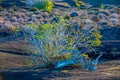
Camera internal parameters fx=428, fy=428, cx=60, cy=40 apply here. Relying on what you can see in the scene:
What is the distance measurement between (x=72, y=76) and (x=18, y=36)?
807 inches

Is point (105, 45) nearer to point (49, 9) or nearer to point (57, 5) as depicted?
point (49, 9)

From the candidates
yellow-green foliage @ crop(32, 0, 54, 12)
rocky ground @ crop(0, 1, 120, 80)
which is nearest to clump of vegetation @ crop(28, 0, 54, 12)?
yellow-green foliage @ crop(32, 0, 54, 12)

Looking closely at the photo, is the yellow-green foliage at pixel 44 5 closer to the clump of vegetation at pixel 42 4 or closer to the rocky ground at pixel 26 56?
the clump of vegetation at pixel 42 4

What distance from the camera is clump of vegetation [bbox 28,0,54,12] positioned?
62.8 metres

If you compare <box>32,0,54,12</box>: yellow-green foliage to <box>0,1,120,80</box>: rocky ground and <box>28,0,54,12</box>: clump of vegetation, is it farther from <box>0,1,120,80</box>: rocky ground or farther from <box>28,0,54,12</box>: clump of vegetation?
<box>0,1,120,80</box>: rocky ground

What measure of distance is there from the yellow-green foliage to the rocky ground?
2.90ft

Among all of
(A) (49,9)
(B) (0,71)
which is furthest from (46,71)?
(A) (49,9)

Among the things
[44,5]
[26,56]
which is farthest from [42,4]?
[26,56]

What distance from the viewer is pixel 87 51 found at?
3078cm

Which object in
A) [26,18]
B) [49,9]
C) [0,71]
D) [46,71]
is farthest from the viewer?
[49,9]

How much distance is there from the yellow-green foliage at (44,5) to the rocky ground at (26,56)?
2.90 ft

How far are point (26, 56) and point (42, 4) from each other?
32729 mm

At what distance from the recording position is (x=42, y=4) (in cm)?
6419

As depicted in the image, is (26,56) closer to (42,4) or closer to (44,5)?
(44,5)
